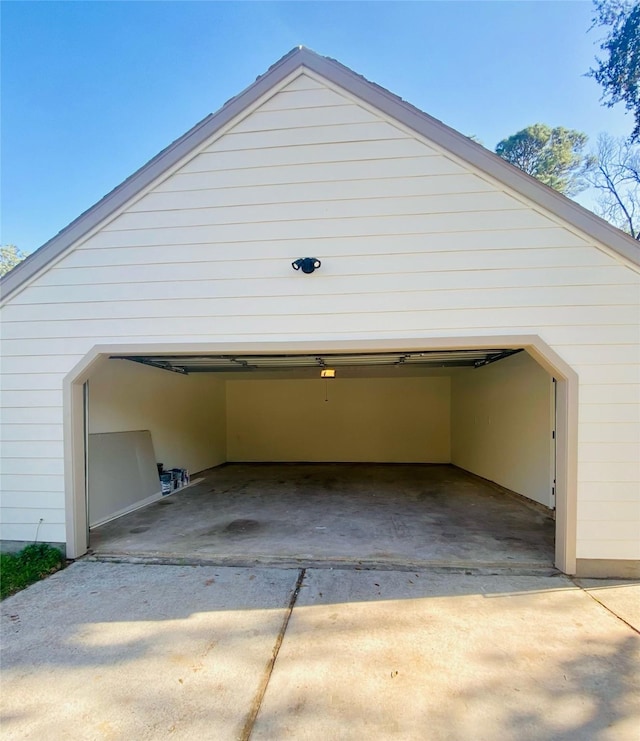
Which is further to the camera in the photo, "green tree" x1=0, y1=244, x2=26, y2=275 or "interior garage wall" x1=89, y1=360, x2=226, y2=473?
"green tree" x1=0, y1=244, x2=26, y2=275

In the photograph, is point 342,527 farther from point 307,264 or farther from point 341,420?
point 341,420

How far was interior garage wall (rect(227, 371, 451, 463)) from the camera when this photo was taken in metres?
9.83

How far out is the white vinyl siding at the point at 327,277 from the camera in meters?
3.31

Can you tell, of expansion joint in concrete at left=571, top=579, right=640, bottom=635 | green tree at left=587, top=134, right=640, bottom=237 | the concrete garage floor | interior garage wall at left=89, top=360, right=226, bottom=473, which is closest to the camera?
expansion joint in concrete at left=571, top=579, right=640, bottom=635

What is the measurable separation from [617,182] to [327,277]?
11.3m

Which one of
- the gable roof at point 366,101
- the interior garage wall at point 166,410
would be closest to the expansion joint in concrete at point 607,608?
the gable roof at point 366,101

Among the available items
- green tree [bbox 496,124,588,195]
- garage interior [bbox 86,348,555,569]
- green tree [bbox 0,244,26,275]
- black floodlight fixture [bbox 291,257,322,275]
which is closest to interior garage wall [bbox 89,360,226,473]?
garage interior [bbox 86,348,555,569]

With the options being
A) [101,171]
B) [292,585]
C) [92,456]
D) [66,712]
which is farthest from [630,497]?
[101,171]

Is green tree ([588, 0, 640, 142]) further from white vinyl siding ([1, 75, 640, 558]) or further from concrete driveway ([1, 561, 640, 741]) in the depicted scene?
concrete driveway ([1, 561, 640, 741])

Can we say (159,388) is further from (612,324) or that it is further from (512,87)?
(512,87)

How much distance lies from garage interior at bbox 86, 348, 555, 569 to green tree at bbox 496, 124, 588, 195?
7665 millimetres

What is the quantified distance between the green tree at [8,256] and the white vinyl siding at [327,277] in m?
19.6

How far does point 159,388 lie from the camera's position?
6.90m

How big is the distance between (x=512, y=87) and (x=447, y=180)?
23.5 feet
